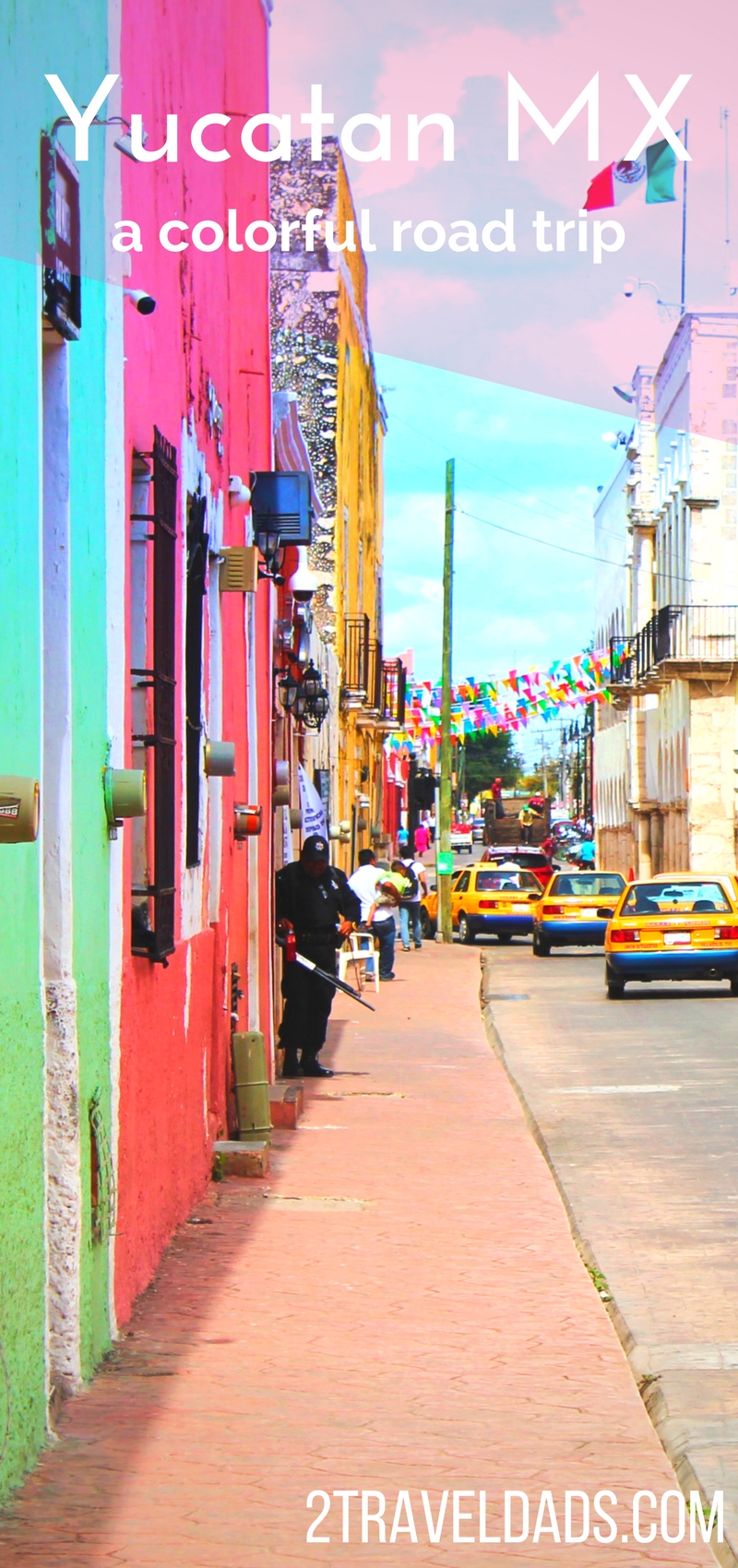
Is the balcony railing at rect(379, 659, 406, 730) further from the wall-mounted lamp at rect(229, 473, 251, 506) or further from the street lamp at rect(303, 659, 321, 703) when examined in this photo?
the wall-mounted lamp at rect(229, 473, 251, 506)

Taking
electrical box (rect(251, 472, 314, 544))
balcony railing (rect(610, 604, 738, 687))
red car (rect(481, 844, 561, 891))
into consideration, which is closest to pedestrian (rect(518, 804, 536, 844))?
balcony railing (rect(610, 604, 738, 687))

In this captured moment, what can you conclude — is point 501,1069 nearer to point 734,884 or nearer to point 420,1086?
point 420,1086

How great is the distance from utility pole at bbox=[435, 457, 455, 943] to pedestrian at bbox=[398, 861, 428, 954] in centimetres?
190

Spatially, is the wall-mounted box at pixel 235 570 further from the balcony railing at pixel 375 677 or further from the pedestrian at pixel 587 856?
the pedestrian at pixel 587 856

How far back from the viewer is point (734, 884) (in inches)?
1042

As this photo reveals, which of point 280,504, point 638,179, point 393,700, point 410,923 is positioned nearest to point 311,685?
point 280,504

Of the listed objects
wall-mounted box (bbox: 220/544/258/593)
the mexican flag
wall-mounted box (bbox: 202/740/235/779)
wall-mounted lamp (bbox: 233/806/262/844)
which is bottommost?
wall-mounted lamp (bbox: 233/806/262/844)

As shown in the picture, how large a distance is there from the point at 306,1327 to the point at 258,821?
5.33m

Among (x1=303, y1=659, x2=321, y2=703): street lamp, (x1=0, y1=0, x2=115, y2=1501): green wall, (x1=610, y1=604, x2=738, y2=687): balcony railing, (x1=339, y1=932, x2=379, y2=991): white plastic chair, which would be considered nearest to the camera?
(x1=0, y1=0, x2=115, y2=1501): green wall

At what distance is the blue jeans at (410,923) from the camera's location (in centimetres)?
3359

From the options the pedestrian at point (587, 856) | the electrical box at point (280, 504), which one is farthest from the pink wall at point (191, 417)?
the pedestrian at point (587, 856)

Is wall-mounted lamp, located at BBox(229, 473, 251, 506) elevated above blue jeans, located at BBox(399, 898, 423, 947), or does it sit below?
above

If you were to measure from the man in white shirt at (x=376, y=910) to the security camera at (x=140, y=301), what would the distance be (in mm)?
17573

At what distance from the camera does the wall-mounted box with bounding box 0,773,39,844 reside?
4.55m
